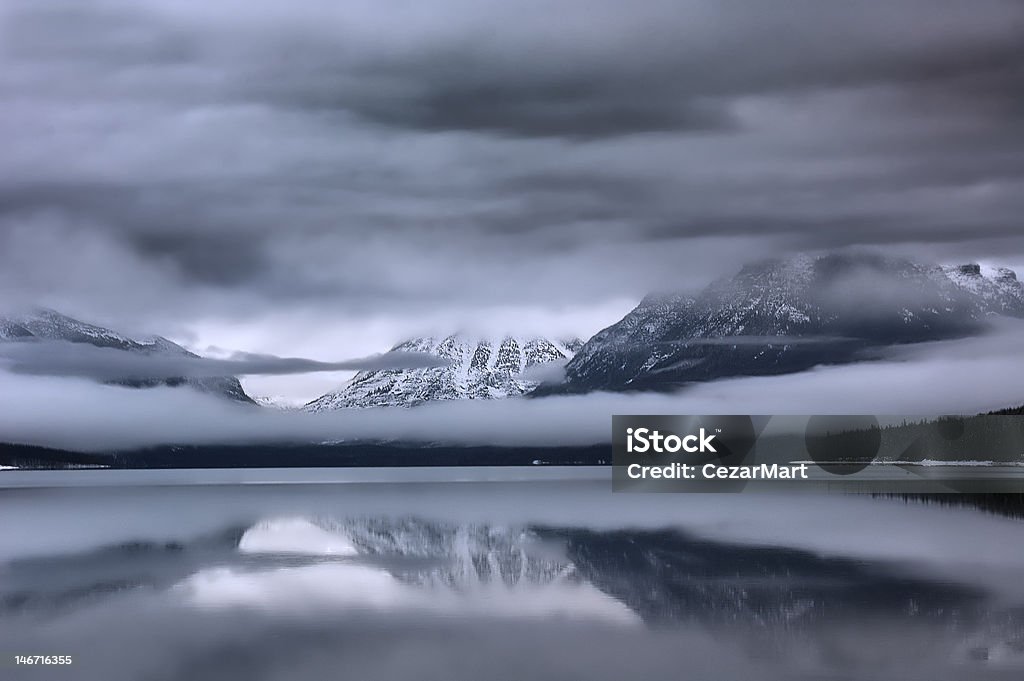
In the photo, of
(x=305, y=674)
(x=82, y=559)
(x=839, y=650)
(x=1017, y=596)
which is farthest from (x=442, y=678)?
(x=82, y=559)

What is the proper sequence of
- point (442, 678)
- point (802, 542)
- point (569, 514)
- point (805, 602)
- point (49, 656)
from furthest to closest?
1. point (569, 514)
2. point (802, 542)
3. point (805, 602)
4. point (49, 656)
5. point (442, 678)

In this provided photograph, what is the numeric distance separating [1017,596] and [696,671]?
940 inches

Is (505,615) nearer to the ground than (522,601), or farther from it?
farther from it

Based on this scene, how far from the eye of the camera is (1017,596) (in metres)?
58.0

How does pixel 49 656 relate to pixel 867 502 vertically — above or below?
above

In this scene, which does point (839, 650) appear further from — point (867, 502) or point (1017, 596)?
point (867, 502)

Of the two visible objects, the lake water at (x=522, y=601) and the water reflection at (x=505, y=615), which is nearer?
the water reflection at (x=505, y=615)

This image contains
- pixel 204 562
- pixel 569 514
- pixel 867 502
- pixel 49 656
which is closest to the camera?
pixel 49 656

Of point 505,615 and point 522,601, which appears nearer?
point 505,615

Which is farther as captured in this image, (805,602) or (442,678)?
(805,602)

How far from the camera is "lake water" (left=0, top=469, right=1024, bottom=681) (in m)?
43.3

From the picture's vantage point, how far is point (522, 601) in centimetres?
5950

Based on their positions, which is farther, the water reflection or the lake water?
the lake water

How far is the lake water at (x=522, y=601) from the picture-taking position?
142 ft
